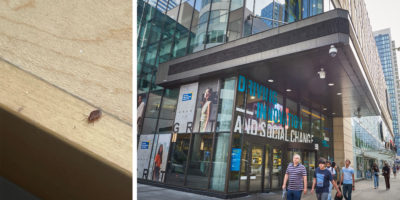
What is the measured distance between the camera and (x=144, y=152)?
459 inches

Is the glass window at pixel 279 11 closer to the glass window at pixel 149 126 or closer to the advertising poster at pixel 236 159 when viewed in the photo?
the advertising poster at pixel 236 159

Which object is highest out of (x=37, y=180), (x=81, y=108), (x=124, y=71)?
(x=124, y=71)

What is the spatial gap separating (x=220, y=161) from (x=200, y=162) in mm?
872

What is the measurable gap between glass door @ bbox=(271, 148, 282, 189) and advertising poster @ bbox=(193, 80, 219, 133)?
3366mm

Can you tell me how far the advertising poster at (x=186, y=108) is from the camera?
1019 cm

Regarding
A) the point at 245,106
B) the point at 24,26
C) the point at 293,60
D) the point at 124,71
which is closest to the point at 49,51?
the point at 24,26

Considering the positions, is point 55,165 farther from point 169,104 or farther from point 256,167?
point 169,104

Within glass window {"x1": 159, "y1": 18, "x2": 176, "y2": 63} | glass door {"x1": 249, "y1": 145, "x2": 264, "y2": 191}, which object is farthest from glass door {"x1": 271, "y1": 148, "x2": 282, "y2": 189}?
glass window {"x1": 159, "y1": 18, "x2": 176, "y2": 63}

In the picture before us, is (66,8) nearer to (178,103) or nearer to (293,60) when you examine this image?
(293,60)

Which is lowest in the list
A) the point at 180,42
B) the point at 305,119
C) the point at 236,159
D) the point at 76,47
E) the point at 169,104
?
the point at 236,159

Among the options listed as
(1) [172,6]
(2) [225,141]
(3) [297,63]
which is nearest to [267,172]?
(2) [225,141]

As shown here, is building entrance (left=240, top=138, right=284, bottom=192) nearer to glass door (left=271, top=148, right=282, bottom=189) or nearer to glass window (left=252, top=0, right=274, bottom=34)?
glass door (left=271, top=148, right=282, bottom=189)

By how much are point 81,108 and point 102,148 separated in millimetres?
144

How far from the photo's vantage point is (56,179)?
0.77 metres
